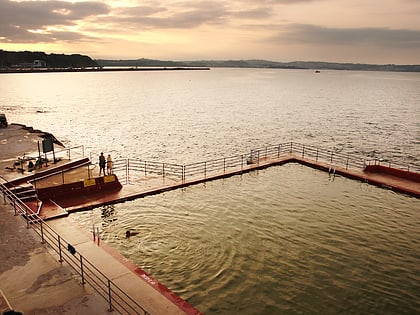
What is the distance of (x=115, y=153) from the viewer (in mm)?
46719

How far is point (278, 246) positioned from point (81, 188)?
12926mm

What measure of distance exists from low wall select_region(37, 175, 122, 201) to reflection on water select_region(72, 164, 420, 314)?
2.40 m

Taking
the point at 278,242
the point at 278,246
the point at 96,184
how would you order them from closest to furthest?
the point at 278,246 < the point at 278,242 < the point at 96,184

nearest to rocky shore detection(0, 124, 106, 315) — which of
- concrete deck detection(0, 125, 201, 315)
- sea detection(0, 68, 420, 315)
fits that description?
concrete deck detection(0, 125, 201, 315)

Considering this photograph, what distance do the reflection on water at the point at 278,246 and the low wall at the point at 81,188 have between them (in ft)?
7.87

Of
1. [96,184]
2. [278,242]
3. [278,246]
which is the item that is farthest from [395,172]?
[96,184]

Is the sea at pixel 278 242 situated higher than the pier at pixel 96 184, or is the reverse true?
the pier at pixel 96 184

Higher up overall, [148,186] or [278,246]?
[148,186]

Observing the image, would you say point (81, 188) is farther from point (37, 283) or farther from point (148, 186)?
point (37, 283)

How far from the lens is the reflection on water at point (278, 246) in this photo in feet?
46.1

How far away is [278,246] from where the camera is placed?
1795 centimetres

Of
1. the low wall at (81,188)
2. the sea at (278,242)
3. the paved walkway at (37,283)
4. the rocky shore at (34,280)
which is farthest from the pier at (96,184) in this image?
Result: the paved walkway at (37,283)

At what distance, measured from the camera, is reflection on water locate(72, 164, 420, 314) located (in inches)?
553

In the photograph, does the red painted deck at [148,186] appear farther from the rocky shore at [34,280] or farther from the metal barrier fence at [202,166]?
the rocky shore at [34,280]
